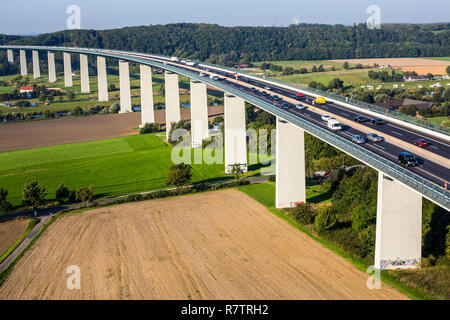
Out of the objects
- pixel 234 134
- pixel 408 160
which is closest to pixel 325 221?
pixel 408 160

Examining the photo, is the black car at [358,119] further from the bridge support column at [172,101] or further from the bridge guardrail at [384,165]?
the bridge support column at [172,101]

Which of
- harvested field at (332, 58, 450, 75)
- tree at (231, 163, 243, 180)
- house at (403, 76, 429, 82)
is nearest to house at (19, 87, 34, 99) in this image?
tree at (231, 163, 243, 180)

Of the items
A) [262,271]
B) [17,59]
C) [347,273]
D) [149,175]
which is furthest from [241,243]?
[17,59]

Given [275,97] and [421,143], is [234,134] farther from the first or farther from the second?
[421,143]

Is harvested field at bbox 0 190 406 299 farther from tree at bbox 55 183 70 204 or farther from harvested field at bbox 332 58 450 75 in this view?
harvested field at bbox 332 58 450 75
